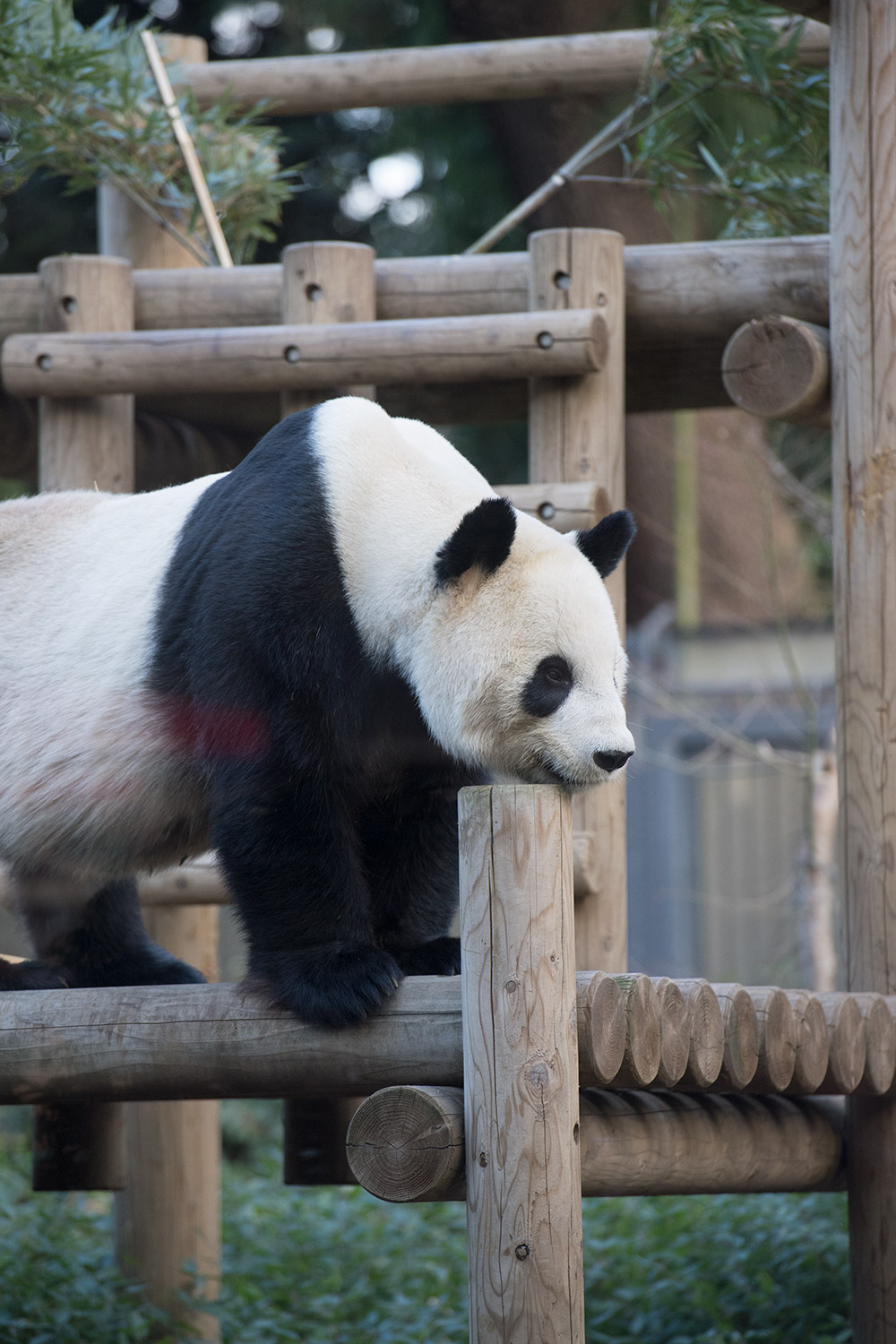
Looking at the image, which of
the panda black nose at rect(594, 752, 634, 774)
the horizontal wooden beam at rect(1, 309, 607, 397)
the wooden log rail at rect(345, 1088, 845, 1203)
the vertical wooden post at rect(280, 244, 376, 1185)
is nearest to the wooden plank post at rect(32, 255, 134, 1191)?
the horizontal wooden beam at rect(1, 309, 607, 397)

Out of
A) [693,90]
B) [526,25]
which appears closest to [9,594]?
[693,90]

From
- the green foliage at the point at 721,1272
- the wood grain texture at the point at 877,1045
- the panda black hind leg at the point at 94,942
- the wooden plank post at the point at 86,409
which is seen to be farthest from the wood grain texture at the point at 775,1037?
the wooden plank post at the point at 86,409

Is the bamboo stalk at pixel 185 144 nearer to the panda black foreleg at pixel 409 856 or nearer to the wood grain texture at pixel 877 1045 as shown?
the panda black foreleg at pixel 409 856

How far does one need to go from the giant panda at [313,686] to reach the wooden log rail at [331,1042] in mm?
77

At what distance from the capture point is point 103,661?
10.4 ft

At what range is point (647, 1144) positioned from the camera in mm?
3051

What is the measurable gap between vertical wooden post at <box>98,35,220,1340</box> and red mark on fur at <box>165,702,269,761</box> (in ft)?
5.84

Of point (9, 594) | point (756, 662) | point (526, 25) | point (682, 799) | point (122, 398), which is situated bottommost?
point (682, 799)

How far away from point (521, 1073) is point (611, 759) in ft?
1.90

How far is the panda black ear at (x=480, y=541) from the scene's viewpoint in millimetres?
2693

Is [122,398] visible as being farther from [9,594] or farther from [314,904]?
[314,904]

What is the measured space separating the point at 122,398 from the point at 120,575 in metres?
1.35

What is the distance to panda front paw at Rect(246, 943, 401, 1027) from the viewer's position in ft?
8.50

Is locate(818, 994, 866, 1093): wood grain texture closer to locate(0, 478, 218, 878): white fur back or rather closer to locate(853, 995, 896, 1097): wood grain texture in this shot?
locate(853, 995, 896, 1097): wood grain texture
